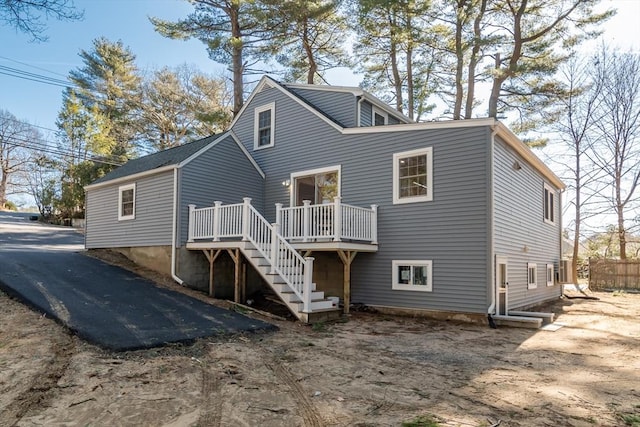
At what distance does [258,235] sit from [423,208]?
158 inches

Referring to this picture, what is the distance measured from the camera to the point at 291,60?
20.4 metres

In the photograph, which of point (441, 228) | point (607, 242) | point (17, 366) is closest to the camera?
point (17, 366)

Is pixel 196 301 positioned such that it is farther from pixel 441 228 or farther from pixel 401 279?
pixel 441 228

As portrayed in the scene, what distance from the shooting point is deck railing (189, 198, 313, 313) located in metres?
8.74

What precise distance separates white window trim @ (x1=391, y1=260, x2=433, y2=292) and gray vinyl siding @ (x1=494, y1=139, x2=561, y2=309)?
1.54 meters

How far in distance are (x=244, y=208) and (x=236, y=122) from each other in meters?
6.12

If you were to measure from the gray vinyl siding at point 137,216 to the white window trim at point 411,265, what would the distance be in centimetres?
609

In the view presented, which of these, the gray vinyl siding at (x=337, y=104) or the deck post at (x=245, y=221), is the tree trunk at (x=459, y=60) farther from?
the deck post at (x=245, y=221)

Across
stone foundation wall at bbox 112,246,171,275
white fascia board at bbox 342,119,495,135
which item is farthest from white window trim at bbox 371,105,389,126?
stone foundation wall at bbox 112,246,171,275

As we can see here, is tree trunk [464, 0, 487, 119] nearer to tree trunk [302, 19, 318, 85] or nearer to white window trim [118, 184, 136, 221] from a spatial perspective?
tree trunk [302, 19, 318, 85]

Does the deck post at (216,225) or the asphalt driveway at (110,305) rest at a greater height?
the deck post at (216,225)

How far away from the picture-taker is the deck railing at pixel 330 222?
9469mm

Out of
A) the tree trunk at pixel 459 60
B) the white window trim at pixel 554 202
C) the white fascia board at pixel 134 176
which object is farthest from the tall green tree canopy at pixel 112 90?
the white window trim at pixel 554 202

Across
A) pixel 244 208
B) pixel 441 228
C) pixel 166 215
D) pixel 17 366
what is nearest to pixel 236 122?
pixel 166 215
